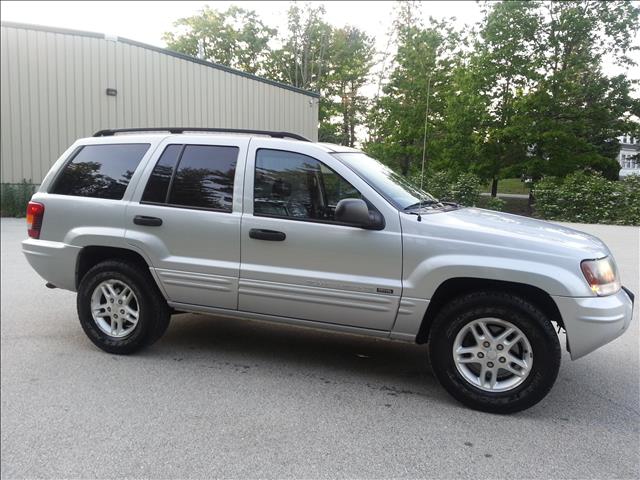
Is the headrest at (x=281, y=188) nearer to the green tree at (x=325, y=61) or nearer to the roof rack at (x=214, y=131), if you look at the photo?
the roof rack at (x=214, y=131)

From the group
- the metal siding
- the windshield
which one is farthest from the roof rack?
the metal siding

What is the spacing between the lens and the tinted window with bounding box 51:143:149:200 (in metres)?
4.59

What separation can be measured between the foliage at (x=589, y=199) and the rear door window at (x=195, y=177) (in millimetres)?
2749

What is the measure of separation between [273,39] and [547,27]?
257cm

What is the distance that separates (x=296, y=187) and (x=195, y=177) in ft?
2.95

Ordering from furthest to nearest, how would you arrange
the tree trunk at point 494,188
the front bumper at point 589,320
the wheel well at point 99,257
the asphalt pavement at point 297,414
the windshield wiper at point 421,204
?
the tree trunk at point 494,188, the wheel well at point 99,257, the windshield wiper at point 421,204, the front bumper at point 589,320, the asphalt pavement at point 297,414

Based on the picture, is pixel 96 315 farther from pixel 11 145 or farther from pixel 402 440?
pixel 11 145

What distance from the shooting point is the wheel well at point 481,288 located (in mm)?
3533

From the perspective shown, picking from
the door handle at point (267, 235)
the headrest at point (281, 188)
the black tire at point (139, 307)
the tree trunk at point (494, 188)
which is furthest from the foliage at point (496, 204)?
the black tire at point (139, 307)

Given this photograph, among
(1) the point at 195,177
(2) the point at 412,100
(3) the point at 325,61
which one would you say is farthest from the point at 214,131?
(2) the point at 412,100

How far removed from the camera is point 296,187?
13.3 ft

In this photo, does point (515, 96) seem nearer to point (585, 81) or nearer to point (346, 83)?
point (585, 81)

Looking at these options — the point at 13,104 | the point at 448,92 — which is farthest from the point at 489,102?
the point at 13,104

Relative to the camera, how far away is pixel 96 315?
180 inches
